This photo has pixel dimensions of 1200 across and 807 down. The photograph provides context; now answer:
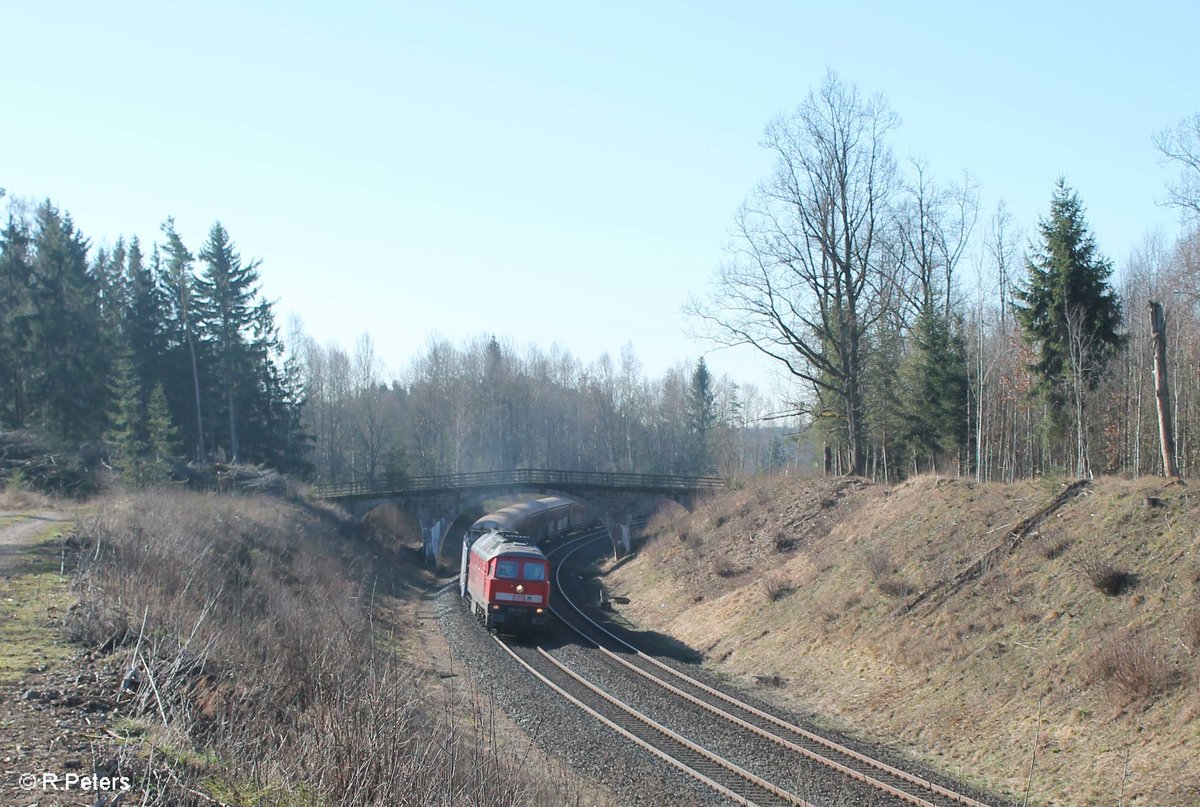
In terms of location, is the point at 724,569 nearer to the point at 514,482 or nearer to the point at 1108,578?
the point at 1108,578

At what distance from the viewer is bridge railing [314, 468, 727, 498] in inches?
1807

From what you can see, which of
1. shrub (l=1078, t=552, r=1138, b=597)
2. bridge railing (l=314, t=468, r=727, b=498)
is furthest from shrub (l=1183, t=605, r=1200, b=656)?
bridge railing (l=314, t=468, r=727, b=498)

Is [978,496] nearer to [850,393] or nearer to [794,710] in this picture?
[794,710]

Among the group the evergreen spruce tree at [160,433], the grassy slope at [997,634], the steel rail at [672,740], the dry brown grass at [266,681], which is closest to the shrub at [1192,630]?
the grassy slope at [997,634]

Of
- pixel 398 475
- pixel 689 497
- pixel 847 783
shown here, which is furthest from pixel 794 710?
pixel 398 475

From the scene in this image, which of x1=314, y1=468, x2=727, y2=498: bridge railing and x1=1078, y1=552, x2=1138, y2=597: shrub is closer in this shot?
x1=1078, y1=552, x2=1138, y2=597: shrub

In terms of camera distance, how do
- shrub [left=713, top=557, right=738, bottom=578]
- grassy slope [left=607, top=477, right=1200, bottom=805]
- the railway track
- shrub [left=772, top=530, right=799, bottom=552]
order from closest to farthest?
the railway track → grassy slope [left=607, top=477, right=1200, bottom=805] → shrub [left=772, top=530, right=799, bottom=552] → shrub [left=713, top=557, right=738, bottom=578]

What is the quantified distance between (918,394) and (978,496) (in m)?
11.3

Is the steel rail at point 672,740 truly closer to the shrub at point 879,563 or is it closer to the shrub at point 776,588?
the shrub at point 776,588

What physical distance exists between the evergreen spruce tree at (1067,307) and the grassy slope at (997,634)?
19.3 ft

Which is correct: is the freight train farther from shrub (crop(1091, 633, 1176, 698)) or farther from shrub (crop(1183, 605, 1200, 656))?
shrub (crop(1183, 605, 1200, 656))

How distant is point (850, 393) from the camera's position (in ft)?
108

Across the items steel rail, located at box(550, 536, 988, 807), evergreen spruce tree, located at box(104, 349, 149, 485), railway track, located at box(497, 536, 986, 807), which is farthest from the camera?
evergreen spruce tree, located at box(104, 349, 149, 485)

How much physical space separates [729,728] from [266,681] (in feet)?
26.2
